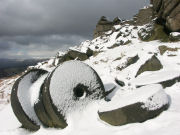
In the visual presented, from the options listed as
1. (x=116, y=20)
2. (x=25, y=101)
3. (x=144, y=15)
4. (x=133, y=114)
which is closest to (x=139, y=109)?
(x=133, y=114)

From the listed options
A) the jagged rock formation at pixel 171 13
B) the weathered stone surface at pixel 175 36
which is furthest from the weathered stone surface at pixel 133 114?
the jagged rock formation at pixel 171 13

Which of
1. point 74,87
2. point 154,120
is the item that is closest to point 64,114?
point 74,87

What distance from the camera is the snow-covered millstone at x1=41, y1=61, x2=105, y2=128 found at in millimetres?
4062

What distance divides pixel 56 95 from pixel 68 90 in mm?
312

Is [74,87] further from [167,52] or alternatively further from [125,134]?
[167,52]

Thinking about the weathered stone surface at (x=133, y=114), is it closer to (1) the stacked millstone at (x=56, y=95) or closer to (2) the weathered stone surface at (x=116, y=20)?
(1) the stacked millstone at (x=56, y=95)

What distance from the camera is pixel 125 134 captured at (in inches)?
121

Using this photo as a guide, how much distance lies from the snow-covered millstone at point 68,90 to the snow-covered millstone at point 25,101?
1.42 feet

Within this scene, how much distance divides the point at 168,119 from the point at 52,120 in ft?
8.02

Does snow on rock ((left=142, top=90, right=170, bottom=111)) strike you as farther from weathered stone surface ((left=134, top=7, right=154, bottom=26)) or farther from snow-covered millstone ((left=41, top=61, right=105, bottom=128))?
weathered stone surface ((left=134, top=7, right=154, bottom=26))

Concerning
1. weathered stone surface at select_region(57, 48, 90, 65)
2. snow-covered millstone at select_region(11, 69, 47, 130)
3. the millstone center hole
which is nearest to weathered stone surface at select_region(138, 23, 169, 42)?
weathered stone surface at select_region(57, 48, 90, 65)

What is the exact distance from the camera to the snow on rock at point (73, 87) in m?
4.12

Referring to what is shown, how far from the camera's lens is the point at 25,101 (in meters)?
4.41

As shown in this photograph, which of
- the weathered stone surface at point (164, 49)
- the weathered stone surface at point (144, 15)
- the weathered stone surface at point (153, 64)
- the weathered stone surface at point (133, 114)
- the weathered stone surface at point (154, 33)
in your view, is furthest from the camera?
the weathered stone surface at point (144, 15)
